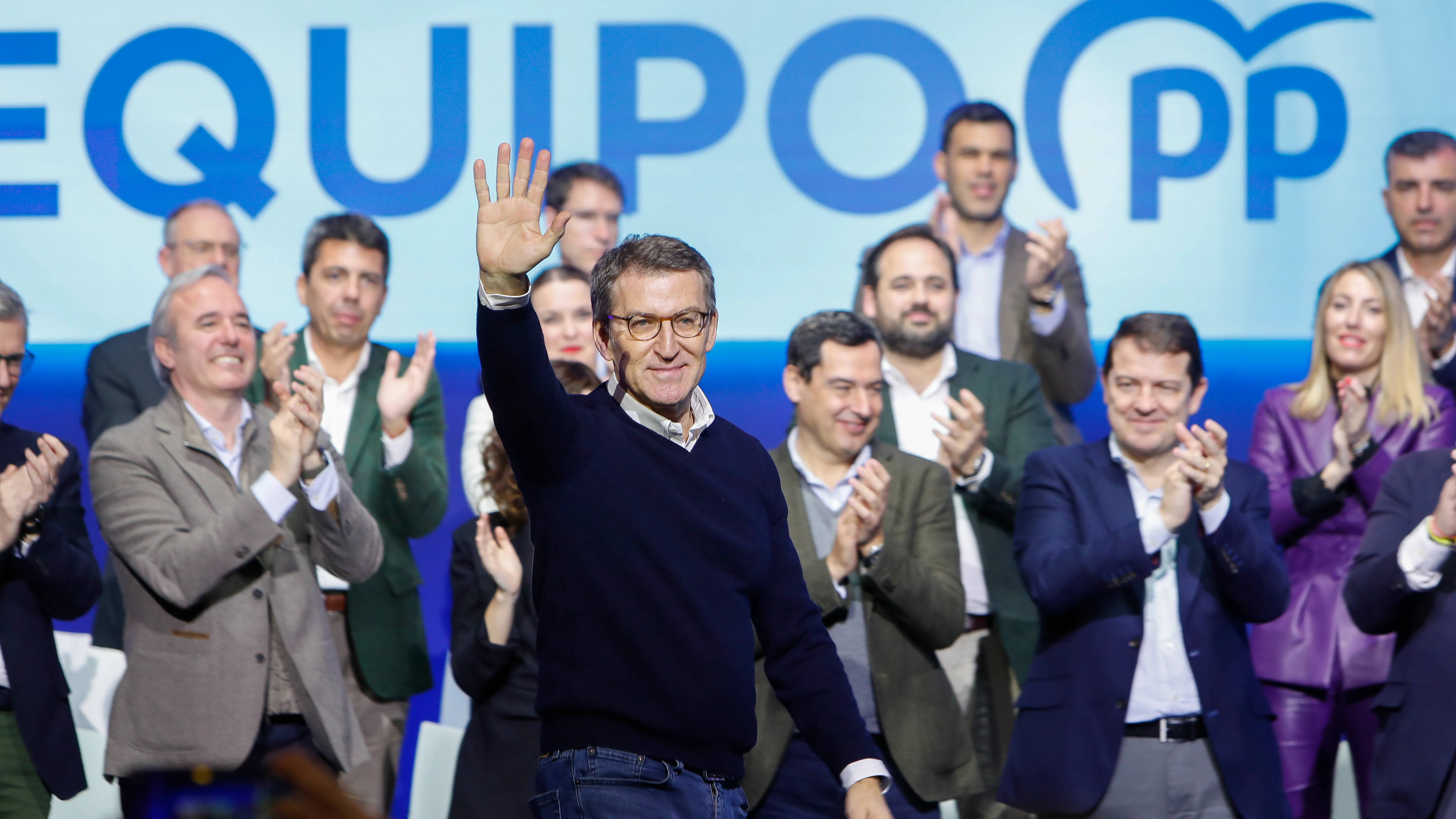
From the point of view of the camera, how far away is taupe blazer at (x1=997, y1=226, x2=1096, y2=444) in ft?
15.8

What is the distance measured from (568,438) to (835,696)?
634mm

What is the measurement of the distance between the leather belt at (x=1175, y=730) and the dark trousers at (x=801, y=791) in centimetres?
66

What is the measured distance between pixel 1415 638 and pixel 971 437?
1204 millimetres

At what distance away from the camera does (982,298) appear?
514 centimetres

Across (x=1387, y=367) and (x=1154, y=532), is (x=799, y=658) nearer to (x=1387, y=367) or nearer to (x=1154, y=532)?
(x=1154, y=532)

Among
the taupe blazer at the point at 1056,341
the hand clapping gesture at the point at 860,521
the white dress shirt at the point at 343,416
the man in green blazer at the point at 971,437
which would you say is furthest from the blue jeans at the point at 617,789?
the taupe blazer at the point at 1056,341

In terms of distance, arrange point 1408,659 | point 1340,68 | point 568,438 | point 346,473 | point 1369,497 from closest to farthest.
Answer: point 568,438, point 1408,659, point 346,473, point 1369,497, point 1340,68

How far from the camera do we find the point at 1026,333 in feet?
16.3

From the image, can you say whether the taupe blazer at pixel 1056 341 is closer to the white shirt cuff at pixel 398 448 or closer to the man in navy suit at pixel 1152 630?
the man in navy suit at pixel 1152 630

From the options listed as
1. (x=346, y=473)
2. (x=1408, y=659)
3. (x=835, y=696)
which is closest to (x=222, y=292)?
(x=346, y=473)

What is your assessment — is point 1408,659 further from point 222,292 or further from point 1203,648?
point 222,292

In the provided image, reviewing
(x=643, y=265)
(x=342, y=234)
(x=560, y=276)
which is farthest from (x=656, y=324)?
(x=342, y=234)

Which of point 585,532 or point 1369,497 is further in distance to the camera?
point 1369,497

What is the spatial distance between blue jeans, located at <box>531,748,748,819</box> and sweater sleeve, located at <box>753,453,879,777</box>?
10.6 inches
